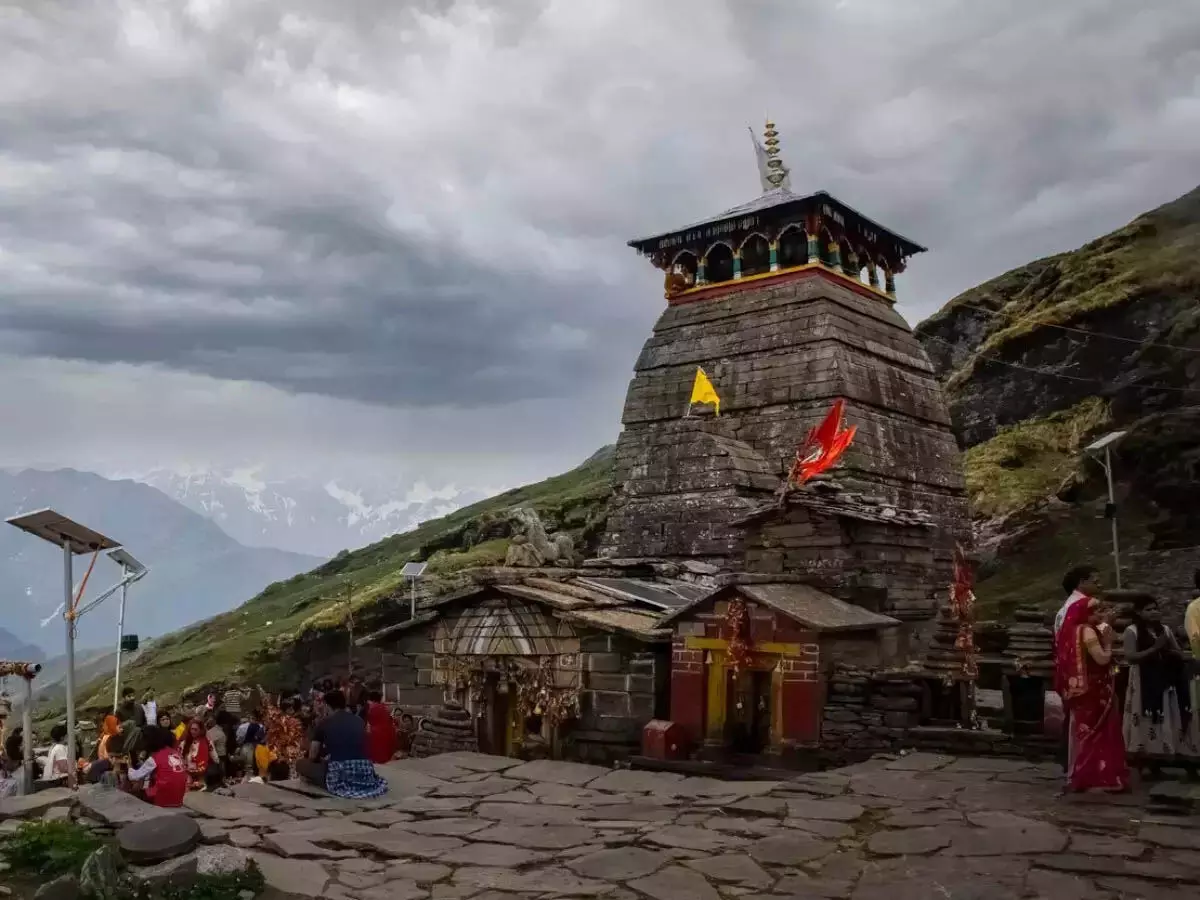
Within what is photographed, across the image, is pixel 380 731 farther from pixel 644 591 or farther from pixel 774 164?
pixel 774 164

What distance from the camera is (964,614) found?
741 inches

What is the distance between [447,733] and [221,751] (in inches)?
193

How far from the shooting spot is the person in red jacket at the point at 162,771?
8672 millimetres

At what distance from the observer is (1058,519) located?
105 feet

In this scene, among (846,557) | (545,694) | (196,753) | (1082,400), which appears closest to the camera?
(196,753)

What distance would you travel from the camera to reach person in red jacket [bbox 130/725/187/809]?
28.5 feet

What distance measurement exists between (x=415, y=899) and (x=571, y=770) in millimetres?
4909

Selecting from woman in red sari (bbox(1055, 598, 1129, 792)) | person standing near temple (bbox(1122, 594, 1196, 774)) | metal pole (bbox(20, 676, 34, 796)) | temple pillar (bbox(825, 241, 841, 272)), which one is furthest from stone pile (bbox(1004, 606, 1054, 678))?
temple pillar (bbox(825, 241, 841, 272))

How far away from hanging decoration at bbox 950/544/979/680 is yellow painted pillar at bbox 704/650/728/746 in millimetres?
3558

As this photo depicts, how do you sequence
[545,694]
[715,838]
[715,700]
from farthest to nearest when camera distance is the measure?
1. [545,694]
2. [715,700]
3. [715,838]

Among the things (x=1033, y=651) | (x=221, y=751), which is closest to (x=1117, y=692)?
(x=1033, y=651)

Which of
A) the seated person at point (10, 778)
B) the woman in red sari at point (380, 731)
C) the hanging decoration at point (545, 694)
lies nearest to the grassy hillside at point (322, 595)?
the hanging decoration at point (545, 694)

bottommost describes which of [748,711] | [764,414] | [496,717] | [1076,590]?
[496,717]

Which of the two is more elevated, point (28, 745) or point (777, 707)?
point (28, 745)
